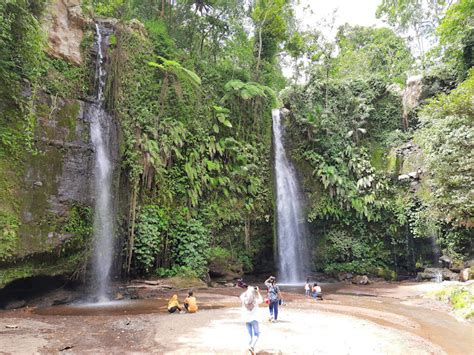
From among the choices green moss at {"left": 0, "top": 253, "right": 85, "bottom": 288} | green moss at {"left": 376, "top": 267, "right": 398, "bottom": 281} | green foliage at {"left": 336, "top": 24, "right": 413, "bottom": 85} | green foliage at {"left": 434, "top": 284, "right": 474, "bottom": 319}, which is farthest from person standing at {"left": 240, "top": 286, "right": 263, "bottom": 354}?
green foliage at {"left": 336, "top": 24, "right": 413, "bottom": 85}

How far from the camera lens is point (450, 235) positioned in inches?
729

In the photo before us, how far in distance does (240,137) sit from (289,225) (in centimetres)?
583

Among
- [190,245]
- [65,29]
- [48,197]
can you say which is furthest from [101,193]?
[65,29]

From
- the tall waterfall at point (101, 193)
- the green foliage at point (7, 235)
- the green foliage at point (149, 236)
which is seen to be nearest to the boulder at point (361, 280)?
the green foliage at point (149, 236)

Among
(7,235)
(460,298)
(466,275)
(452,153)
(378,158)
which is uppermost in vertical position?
(378,158)

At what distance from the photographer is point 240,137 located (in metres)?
20.9

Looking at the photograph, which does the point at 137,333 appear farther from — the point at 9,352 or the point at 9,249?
the point at 9,249

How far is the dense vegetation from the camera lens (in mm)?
13453

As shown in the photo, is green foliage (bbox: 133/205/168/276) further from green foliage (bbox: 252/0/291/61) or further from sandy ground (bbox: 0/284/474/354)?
green foliage (bbox: 252/0/291/61)

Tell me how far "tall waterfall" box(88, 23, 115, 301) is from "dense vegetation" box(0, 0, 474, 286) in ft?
1.91

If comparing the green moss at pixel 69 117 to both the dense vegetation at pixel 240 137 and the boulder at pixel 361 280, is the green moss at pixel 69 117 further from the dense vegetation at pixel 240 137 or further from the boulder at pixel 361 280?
the boulder at pixel 361 280

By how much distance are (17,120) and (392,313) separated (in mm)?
13180

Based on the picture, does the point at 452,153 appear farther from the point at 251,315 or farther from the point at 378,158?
the point at 251,315

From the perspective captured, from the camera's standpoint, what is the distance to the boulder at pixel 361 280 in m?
19.1
